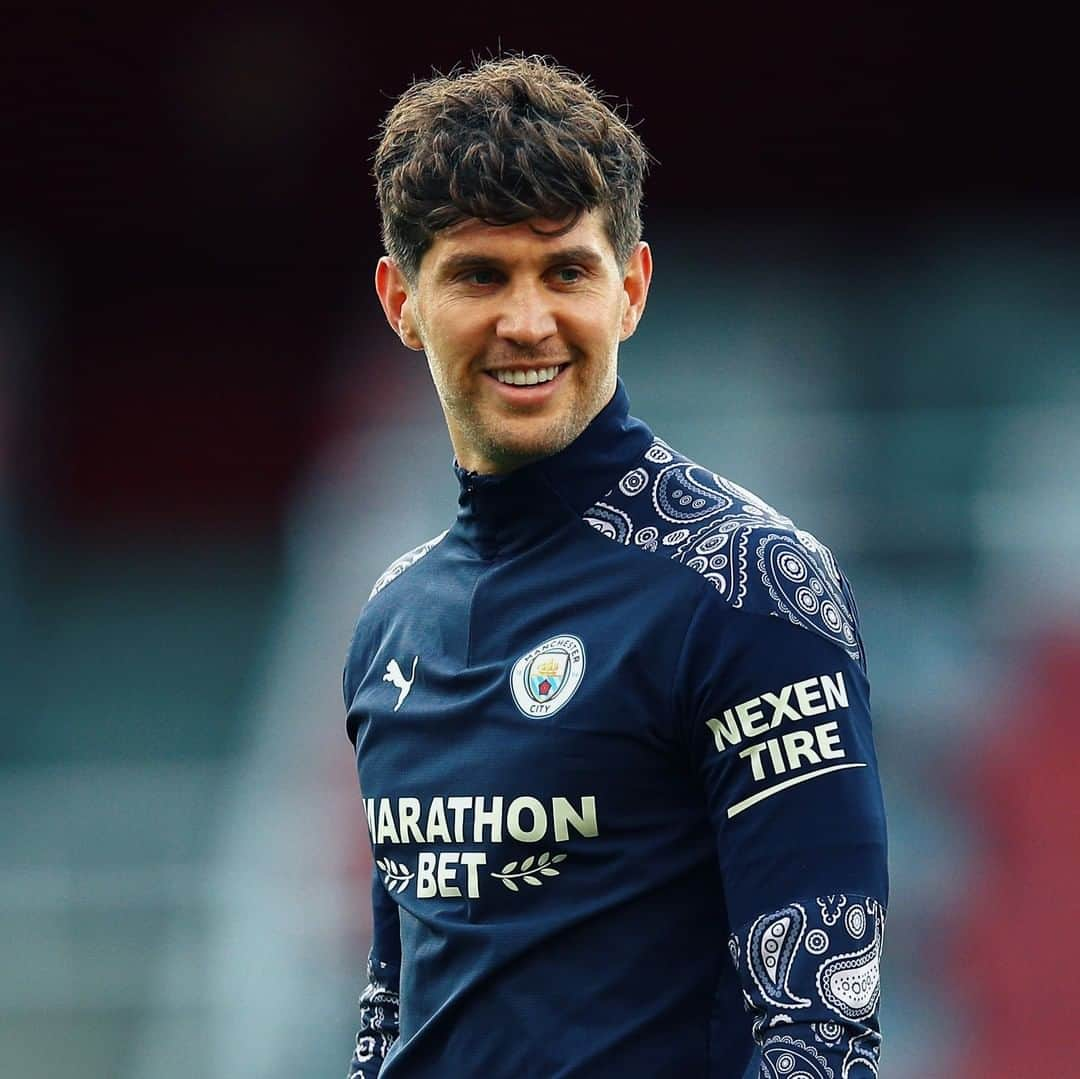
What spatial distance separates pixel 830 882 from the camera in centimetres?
166

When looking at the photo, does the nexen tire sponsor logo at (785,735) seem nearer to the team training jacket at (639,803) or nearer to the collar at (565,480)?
the team training jacket at (639,803)

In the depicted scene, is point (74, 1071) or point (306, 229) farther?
point (306, 229)

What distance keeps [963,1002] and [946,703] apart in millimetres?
991

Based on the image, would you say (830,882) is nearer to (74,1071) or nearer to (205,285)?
(74,1071)

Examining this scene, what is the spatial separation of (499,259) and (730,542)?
37 cm

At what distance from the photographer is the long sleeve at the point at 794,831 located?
5.41ft

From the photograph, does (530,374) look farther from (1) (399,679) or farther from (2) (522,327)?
(1) (399,679)

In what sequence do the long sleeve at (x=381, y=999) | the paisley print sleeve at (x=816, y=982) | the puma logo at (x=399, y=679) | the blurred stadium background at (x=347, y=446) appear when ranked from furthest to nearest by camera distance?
the blurred stadium background at (x=347, y=446) → the long sleeve at (x=381, y=999) → the puma logo at (x=399, y=679) → the paisley print sleeve at (x=816, y=982)

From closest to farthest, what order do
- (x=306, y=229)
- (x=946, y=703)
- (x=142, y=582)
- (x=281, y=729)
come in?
1. (x=946, y=703)
2. (x=281, y=729)
3. (x=142, y=582)
4. (x=306, y=229)

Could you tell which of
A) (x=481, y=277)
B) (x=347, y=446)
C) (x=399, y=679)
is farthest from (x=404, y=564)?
(x=347, y=446)

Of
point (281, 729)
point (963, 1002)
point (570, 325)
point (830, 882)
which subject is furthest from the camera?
point (281, 729)

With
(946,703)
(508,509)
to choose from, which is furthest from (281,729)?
(508,509)

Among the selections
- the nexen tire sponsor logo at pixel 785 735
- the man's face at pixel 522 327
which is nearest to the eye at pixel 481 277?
the man's face at pixel 522 327

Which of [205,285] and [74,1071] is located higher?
[205,285]
